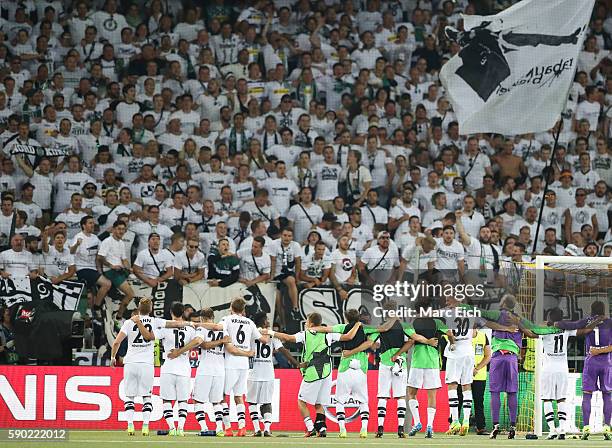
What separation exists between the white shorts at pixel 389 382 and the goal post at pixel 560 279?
1900 mm

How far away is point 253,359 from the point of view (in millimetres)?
17922

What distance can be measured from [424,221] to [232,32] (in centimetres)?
583

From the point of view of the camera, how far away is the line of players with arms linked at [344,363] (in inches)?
687

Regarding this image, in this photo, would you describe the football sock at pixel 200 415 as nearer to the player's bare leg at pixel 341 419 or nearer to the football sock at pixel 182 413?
the football sock at pixel 182 413

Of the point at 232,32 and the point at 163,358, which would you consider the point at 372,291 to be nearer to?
the point at 163,358

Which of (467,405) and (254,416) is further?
(467,405)

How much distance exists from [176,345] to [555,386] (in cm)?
527

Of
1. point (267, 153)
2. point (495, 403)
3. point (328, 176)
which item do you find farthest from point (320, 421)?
point (267, 153)

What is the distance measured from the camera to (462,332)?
18266 mm

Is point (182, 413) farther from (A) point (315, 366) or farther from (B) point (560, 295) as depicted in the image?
(B) point (560, 295)

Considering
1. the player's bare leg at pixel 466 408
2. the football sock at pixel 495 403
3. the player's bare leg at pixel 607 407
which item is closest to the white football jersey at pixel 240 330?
the player's bare leg at pixel 466 408

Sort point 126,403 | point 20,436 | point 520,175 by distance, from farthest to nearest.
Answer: point 520,175, point 126,403, point 20,436

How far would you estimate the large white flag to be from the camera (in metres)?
19.8

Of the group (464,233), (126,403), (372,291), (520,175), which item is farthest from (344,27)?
(126,403)
